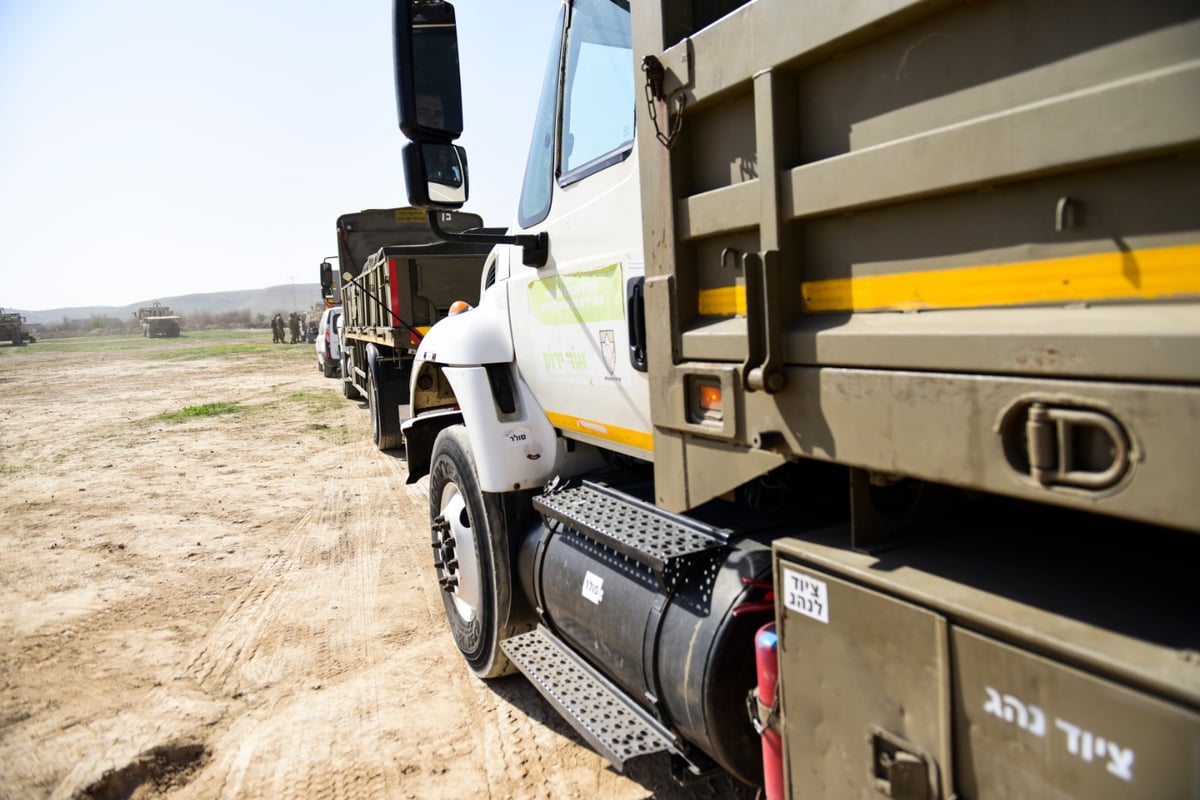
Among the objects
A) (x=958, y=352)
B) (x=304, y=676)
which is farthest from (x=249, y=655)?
(x=958, y=352)

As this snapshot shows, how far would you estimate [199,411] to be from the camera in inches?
601

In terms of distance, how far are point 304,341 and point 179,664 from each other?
4549 cm

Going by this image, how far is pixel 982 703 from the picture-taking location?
1.34m

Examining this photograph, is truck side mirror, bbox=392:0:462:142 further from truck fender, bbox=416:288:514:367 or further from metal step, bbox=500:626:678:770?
metal step, bbox=500:626:678:770

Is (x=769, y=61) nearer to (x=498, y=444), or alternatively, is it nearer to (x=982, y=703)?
(x=982, y=703)

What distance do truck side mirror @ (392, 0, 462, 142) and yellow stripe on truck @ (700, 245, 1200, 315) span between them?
1.51 m

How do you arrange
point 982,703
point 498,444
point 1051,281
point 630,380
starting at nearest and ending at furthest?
point 1051,281, point 982,703, point 630,380, point 498,444

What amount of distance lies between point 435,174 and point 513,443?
1.24 m

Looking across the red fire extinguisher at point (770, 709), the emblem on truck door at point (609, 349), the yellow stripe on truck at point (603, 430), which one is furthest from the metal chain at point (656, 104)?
the red fire extinguisher at point (770, 709)

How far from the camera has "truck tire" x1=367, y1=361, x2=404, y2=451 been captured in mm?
10008

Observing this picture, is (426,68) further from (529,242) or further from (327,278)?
(327,278)

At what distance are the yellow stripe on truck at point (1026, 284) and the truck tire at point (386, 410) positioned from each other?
29.1 feet

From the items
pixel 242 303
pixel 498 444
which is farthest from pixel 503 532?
pixel 242 303

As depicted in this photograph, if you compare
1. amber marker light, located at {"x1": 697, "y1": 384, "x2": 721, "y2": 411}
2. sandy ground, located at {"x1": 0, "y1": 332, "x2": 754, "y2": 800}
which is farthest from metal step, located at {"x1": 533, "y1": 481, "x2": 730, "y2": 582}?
sandy ground, located at {"x1": 0, "y1": 332, "x2": 754, "y2": 800}
